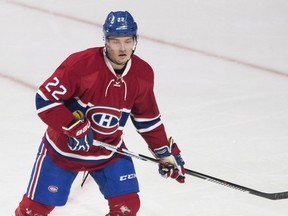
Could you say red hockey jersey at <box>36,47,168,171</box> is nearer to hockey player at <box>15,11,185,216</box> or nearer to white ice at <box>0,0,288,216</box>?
hockey player at <box>15,11,185,216</box>

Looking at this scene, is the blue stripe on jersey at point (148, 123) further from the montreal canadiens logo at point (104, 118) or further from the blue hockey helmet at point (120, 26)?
the blue hockey helmet at point (120, 26)

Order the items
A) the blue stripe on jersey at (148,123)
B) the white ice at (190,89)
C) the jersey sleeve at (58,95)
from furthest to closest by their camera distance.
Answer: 1. the white ice at (190,89)
2. the blue stripe on jersey at (148,123)
3. the jersey sleeve at (58,95)

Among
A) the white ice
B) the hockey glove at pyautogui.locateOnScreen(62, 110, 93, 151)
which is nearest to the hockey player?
the hockey glove at pyautogui.locateOnScreen(62, 110, 93, 151)

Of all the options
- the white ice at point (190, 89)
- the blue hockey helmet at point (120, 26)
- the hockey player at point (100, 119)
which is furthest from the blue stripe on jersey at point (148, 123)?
the white ice at point (190, 89)

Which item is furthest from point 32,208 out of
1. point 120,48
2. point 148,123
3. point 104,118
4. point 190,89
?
point 190,89

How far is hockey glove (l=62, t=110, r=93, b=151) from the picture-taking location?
3.22 meters

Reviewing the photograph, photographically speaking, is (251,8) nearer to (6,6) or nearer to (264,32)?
(264,32)

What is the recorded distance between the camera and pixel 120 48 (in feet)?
10.5

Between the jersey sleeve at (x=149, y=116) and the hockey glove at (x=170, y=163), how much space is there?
A: 3cm

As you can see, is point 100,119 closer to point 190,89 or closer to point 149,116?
point 149,116

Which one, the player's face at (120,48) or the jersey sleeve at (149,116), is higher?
the player's face at (120,48)

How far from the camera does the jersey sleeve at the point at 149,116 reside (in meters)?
3.37

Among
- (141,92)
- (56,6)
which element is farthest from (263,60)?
(141,92)

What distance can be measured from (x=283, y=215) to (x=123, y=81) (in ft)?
4.12
